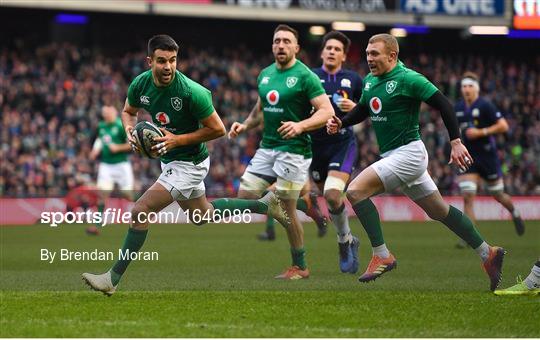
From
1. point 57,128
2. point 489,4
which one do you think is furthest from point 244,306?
point 489,4

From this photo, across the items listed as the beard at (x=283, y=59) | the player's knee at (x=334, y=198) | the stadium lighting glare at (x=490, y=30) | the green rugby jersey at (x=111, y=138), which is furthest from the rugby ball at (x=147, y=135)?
the stadium lighting glare at (x=490, y=30)

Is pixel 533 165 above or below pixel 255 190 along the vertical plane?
below

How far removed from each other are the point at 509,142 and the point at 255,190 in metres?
24.0

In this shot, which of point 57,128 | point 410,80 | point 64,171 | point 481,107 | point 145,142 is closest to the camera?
point 145,142

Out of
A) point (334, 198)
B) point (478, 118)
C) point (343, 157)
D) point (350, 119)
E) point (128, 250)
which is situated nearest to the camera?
point (128, 250)

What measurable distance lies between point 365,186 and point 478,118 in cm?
686

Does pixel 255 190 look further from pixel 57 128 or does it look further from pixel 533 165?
pixel 533 165

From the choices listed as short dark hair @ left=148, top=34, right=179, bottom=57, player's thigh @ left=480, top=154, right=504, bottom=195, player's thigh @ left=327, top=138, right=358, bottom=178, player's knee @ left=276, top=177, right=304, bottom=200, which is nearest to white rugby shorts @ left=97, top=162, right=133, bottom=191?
player's thigh @ left=480, top=154, right=504, bottom=195

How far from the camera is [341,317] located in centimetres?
824

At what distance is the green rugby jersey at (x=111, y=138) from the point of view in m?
19.7

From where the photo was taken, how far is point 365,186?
1042cm

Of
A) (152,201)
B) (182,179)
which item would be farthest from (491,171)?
(152,201)

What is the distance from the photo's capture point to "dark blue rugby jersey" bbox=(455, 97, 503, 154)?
16688mm

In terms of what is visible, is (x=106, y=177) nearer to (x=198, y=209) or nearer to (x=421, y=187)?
(x=198, y=209)
